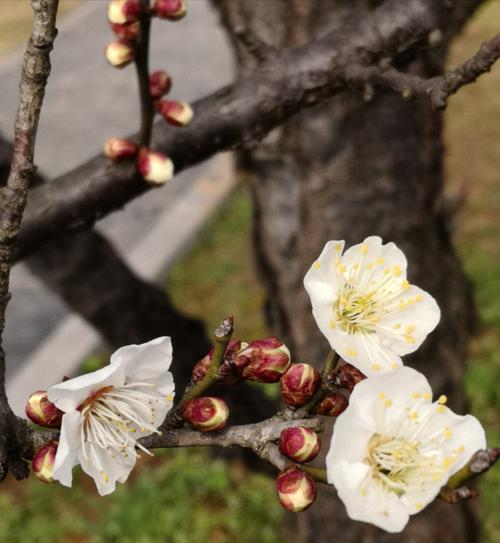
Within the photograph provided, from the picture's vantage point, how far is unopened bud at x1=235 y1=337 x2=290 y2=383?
3.57ft

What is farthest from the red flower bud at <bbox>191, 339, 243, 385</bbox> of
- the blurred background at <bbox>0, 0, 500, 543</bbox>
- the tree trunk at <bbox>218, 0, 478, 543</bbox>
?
the blurred background at <bbox>0, 0, 500, 543</bbox>

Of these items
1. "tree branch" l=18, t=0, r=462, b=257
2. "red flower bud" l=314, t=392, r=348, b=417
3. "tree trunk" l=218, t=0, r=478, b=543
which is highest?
"tree branch" l=18, t=0, r=462, b=257

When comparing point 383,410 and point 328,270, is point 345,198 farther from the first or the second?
point 383,410

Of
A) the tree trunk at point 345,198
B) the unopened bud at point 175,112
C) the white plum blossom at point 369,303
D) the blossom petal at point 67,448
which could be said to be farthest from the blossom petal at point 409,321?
the tree trunk at point 345,198

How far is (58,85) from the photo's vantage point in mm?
9930

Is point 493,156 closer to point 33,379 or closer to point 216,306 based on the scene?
point 216,306

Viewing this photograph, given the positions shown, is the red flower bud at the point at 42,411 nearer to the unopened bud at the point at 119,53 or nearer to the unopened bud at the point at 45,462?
the unopened bud at the point at 45,462

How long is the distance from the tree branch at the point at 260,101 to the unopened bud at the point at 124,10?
0.36 meters

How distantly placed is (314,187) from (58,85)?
7.83 meters

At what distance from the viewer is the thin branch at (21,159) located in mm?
960

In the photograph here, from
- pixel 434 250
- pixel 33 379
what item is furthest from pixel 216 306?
pixel 434 250

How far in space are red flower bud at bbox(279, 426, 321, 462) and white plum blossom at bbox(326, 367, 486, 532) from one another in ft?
0.11

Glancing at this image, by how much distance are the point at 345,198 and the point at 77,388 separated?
1.94 metres

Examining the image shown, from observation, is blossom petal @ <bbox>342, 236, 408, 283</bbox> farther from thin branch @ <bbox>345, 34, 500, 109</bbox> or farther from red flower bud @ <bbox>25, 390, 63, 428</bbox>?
red flower bud @ <bbox>25, 390, 63, 428</bbox>
